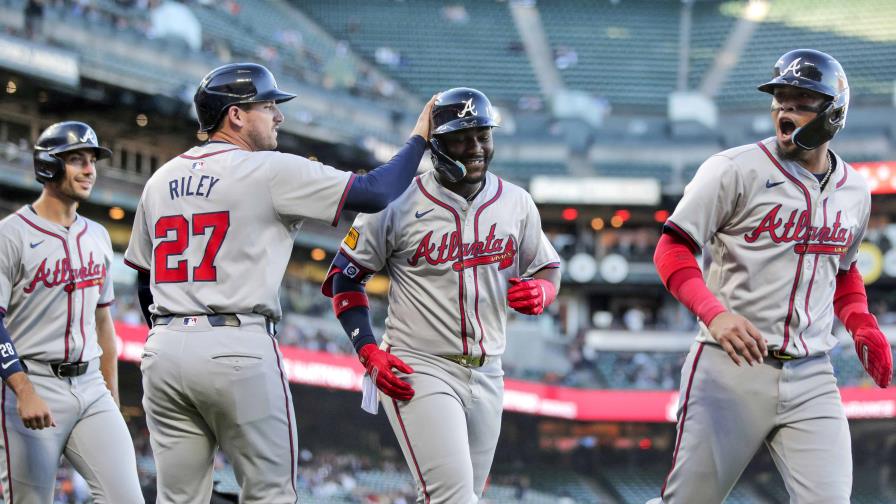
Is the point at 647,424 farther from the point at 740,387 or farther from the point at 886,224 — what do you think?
the point at 740,387

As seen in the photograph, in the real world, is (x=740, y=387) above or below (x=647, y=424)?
above

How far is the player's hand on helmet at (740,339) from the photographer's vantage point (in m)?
3.96

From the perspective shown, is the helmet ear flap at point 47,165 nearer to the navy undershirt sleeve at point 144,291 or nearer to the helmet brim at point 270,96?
the navy undershirt sleeve at point 144,291

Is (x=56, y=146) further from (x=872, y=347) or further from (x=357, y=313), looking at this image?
(x=872, y=347)

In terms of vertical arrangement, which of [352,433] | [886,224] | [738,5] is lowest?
[352,433]

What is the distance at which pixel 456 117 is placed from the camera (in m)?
4.90

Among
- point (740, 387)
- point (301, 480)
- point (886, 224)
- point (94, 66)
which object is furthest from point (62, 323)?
point (886, 224)

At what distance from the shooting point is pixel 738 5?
142 feet

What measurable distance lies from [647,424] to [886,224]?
1171 centimetres

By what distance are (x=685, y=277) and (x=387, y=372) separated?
1.32 meters

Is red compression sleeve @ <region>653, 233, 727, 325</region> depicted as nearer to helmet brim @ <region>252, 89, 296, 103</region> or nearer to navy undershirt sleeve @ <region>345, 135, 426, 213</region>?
navy undershirt sleeve @ <region>345, 135, 426, 213</region>

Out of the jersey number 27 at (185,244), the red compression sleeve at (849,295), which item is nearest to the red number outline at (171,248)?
the jersey number 27 at (185,244)

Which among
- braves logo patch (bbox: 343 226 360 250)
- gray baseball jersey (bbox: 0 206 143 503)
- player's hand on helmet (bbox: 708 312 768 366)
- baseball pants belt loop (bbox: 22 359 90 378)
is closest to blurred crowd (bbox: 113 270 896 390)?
gray baseball jersey (bbox: 0 206 143 503)

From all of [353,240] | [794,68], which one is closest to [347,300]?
[353,240]
